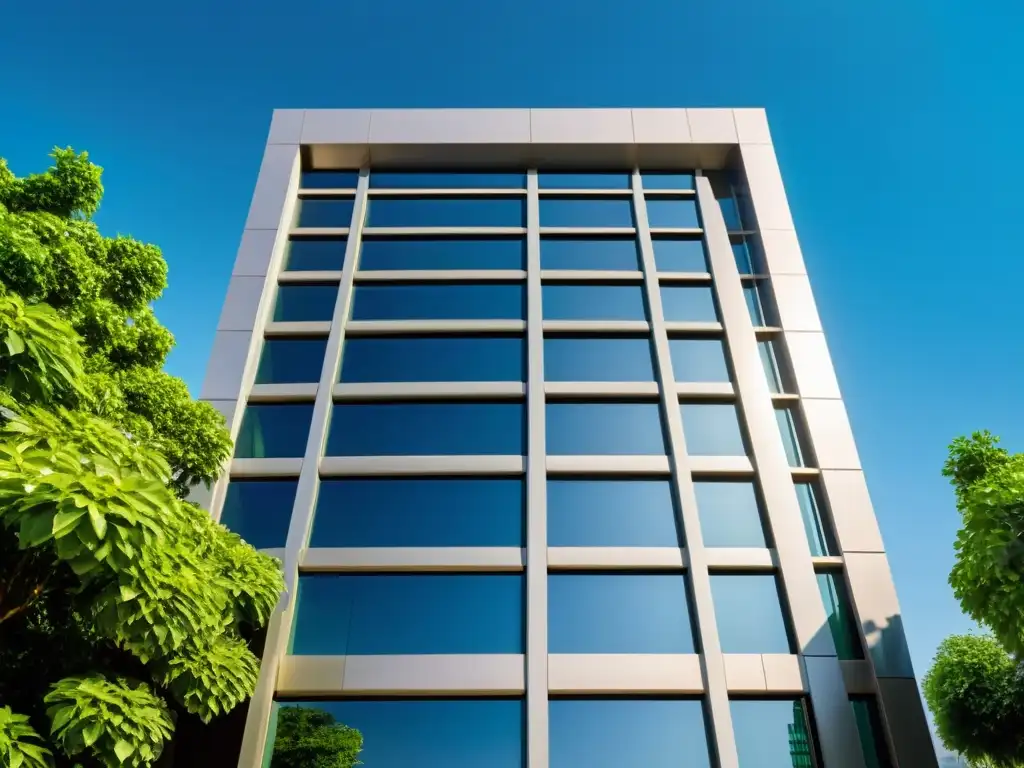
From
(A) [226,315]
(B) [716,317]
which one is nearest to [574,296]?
(B) [716,317]

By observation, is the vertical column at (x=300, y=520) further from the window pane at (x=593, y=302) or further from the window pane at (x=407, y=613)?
the window pane at (x=593, y=302)

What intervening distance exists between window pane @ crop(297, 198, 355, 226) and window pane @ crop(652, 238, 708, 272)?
32.4 ft

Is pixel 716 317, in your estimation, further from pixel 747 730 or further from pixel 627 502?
pixel 747 730

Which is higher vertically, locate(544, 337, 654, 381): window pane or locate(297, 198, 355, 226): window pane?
locate(297, 198, 355, 226): window pane

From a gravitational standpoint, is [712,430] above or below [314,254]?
below

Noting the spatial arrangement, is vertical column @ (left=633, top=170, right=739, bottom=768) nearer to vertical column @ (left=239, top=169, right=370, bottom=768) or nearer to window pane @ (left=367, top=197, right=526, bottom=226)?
window pane @ (left=367, top=197, right=526, bottom=226)

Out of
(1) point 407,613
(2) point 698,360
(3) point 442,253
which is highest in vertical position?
(3) point 442,253

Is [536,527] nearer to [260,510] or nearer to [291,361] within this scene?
[260,510]

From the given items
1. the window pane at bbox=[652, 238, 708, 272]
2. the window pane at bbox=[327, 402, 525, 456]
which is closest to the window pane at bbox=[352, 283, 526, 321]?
the window pane at bbox=[327, 402, 525, 456]

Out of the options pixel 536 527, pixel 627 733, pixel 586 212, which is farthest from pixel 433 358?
pixel 627 733

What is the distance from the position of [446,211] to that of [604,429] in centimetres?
943

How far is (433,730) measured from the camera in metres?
13.2

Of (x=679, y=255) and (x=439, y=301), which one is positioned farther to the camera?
(x=679, y=255)

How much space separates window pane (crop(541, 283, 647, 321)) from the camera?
1922 cm
